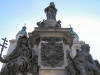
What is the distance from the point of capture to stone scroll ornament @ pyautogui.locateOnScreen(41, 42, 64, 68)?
8.92m

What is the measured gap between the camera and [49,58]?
9031mm

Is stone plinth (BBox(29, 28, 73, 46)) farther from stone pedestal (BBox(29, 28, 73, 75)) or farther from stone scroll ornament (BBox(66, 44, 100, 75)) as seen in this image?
stone scroll ornament (BBox(66, 44, 100, 75))

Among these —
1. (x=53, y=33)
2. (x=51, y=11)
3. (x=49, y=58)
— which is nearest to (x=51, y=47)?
(x=49, y=58)

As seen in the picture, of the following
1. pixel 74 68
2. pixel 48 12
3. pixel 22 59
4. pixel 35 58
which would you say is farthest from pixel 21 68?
pixel 48 12

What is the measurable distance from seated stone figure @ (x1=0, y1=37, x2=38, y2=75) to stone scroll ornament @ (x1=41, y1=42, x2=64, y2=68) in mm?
598

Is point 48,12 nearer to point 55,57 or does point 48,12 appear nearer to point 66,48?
point 66,48

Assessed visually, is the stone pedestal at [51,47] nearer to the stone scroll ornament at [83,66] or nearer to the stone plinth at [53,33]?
the stone plinth at [53,33]

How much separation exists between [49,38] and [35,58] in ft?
4.74

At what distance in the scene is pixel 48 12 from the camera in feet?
42.2

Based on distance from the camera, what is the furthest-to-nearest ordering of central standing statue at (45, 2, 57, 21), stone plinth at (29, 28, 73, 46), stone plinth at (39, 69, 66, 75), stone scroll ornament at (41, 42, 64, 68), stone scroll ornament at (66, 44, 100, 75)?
central standing statue at (45, 2, 57, 21) < stone plinth at (29, 28, 73, 46) < stone scroll ornament at (41, 42, 64, 68) < stone plinth at (39, 69, 66, 75) < stone scroll ornament at (66, 44, 100, 75)

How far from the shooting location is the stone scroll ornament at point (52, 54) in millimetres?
8922

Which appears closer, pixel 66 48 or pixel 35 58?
pixel 35 58

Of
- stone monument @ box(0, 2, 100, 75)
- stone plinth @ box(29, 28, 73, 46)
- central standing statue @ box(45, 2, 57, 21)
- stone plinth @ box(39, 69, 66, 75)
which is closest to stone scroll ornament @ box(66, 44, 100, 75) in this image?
stone monument @ box(0, 2, 100, 75)

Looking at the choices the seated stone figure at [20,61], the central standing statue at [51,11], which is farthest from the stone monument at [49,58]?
the central standing statue at [51,11]
